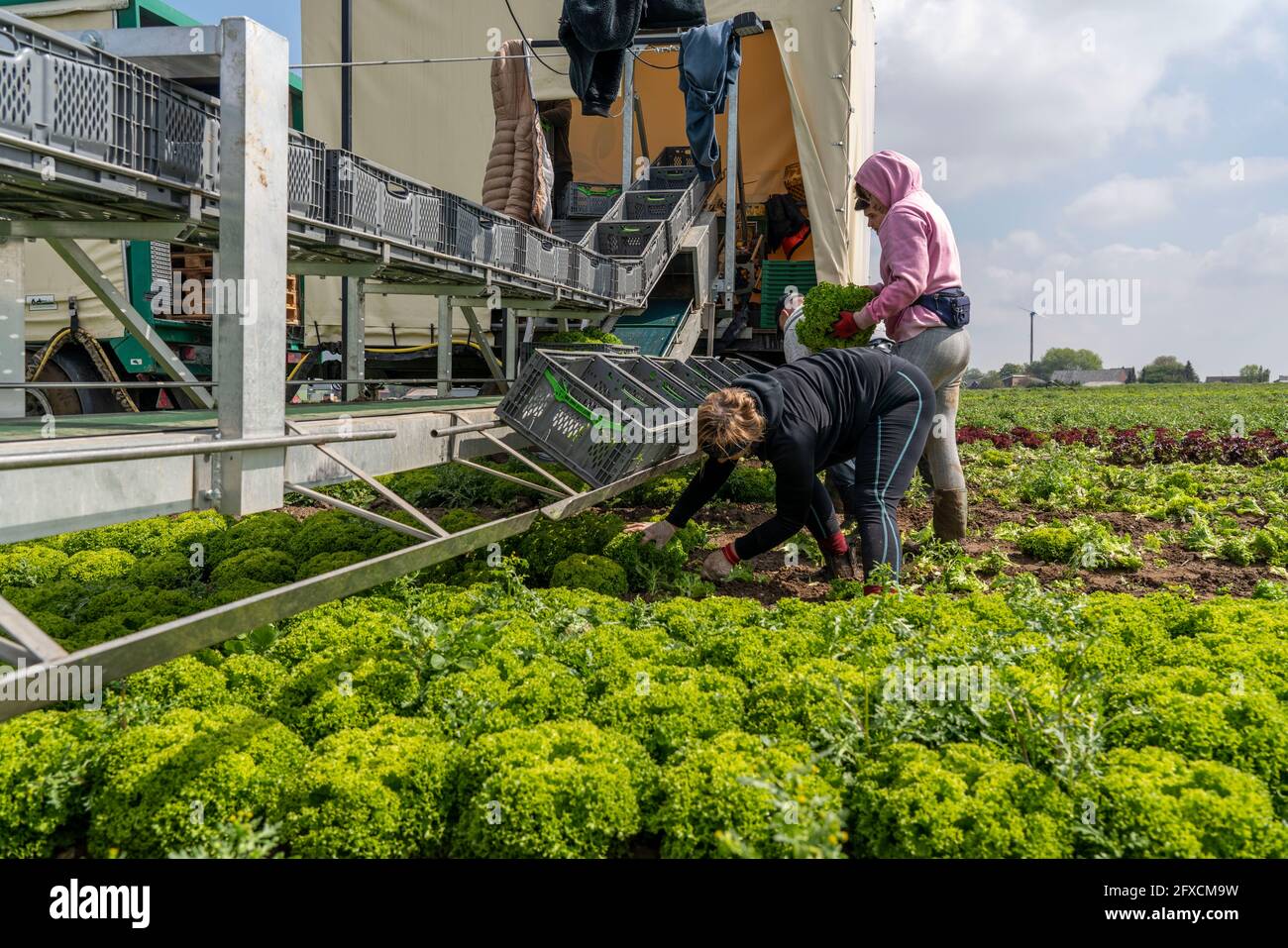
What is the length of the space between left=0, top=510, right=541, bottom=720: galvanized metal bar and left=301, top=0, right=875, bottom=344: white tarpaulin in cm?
1108

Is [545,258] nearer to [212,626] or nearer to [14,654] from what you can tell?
[212,626]

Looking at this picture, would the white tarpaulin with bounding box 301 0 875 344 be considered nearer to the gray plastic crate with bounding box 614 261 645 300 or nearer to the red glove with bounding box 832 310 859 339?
the gray plastic crate with bounding box 614 261 645 300

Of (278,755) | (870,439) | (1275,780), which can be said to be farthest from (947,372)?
(278,755)

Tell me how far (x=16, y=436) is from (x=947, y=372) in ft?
15.8

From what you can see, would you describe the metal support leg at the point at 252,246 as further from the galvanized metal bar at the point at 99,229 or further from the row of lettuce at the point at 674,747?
the galvanized metal bar at the point at 99,229

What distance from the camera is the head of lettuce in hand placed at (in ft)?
19.8

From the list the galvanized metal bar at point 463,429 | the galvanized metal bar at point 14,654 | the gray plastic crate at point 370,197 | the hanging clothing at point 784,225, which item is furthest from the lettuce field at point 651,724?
the hanging clothing at point 784,225

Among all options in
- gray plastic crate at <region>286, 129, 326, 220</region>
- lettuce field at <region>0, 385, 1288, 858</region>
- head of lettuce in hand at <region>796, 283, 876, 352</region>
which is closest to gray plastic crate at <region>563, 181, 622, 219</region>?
head of lettuce in hand at <region>796, 283, 876, 352</region>

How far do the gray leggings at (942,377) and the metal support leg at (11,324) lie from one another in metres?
5.67

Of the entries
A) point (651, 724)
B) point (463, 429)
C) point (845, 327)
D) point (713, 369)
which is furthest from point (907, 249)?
point (713, 369)

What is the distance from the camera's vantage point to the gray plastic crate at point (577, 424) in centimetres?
557
